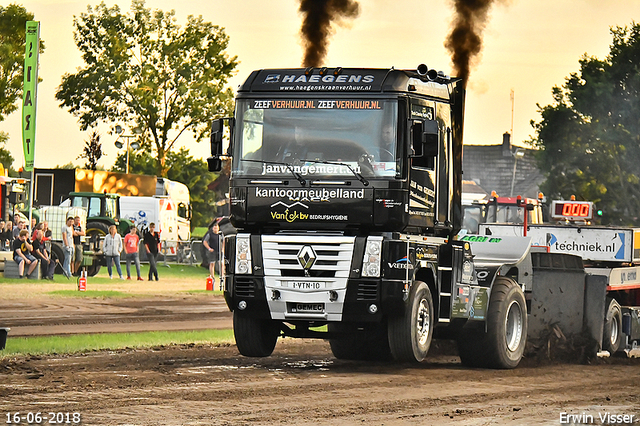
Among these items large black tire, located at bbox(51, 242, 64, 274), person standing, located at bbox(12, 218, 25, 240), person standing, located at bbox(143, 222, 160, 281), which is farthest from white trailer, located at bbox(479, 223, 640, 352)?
person standing, located at bbox(12, 218, 25, 240)

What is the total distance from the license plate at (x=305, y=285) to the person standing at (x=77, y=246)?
68.2 feet

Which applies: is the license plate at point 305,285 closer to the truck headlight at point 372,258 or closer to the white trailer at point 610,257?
the truck headlight at point 372,258

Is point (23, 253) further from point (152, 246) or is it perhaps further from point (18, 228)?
point (152, 246)

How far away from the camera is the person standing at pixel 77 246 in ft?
107

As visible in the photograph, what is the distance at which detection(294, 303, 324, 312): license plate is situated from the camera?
12.6 m

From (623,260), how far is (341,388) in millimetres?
7824

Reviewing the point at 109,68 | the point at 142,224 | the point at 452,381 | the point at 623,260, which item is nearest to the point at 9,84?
the point at 109,68

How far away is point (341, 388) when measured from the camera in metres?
11.8

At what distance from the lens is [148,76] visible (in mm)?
61719

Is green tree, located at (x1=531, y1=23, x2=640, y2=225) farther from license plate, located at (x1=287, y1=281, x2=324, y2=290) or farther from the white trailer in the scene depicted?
license plate, located at (x1=287, y1=281, x2=324, y2=290)

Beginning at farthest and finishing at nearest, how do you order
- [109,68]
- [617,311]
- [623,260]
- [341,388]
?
[109,68]
[623,260]
[617,311]
[341,388]

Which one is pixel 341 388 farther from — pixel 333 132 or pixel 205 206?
pixel 205 206

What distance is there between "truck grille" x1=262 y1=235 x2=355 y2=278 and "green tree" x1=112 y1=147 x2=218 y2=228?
1931 inches

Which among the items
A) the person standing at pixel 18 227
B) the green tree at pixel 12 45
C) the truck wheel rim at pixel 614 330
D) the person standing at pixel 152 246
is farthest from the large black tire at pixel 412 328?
the green tree at pixel 12 45
